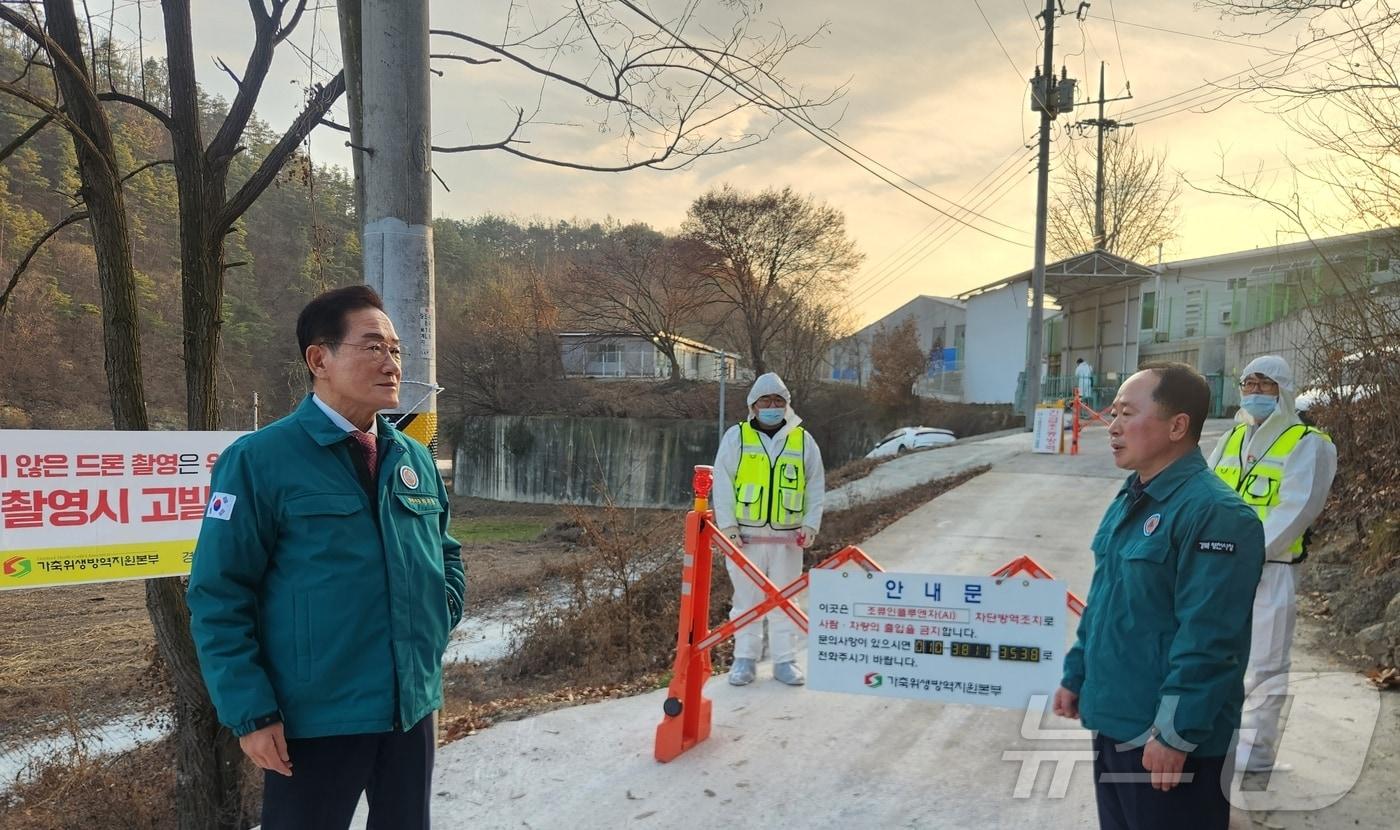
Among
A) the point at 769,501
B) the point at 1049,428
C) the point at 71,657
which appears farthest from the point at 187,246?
the point at 1049,428

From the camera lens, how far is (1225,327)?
24.6m

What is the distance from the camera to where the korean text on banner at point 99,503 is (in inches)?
129

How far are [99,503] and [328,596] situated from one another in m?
2.29

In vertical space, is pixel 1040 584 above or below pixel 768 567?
above

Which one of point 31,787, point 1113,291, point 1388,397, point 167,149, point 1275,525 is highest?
point 1113,291

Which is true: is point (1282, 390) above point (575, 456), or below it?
above

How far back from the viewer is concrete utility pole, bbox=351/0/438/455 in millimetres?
3582

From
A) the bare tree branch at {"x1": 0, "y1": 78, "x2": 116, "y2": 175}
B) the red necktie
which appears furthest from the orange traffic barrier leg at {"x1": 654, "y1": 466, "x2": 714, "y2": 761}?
the bare tree branch at {"x1": 0, "y1": 78, "x2": 116, "y2": 175}

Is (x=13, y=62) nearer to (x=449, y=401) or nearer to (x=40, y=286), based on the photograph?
(x=449, y=401)

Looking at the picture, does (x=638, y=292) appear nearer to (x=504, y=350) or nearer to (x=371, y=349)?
(x=504, y=350)

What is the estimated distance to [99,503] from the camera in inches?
135

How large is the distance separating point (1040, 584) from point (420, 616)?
7.85ft

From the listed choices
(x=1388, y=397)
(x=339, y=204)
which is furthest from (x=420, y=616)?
(x=1388, y=397)

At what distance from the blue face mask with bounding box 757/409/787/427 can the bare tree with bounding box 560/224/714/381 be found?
28.1 m
